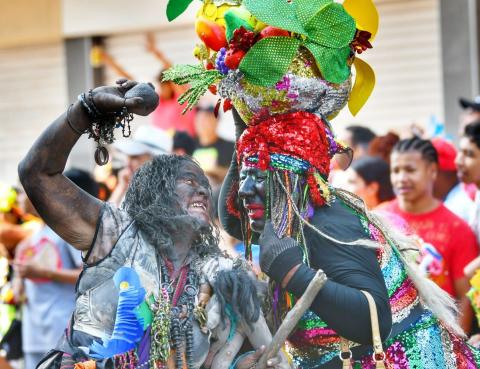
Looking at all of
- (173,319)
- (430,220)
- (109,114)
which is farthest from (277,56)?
(430,220)

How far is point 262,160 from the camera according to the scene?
4.20m

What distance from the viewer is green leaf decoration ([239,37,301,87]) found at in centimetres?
415

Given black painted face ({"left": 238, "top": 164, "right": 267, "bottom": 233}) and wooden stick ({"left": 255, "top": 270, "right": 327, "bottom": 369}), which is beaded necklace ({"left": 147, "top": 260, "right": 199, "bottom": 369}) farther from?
black painted face ({"left": 238, "top": 164, "right": 267, "bottom": 233})

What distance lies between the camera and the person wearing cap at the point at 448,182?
25.4 feet

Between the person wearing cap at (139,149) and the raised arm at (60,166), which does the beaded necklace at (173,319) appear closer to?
the raised arm at (60,166)

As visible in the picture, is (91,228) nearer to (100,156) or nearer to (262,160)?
(100,156)

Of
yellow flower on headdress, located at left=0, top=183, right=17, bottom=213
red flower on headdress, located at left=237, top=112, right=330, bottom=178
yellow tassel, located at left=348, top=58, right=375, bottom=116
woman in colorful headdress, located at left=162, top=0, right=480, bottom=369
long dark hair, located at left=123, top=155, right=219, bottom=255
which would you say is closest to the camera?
long dark hair, located at left=123, top=155, right=219, bottom=255

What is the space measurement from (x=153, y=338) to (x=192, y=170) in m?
0.66

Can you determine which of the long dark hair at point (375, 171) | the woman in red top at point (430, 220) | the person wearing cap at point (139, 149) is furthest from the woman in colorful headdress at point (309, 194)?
the person wearing cap at point (139, 149)

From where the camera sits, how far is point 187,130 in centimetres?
1041

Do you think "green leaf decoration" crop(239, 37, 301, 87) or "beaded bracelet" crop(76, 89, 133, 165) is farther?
"green leaf decoration" crop(239, 37, 301, 87)

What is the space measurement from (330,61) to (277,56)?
0.77 ft

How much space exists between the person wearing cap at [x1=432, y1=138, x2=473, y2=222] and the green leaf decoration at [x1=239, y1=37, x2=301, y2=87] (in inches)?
149

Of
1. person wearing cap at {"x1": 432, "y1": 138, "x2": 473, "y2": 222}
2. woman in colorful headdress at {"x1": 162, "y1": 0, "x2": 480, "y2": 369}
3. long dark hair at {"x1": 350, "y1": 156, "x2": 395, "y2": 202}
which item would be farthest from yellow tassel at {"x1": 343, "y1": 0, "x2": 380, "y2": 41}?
person wearing cap at {"x1": 432, "y1": 138, "x2": 473, "y2": 222}
